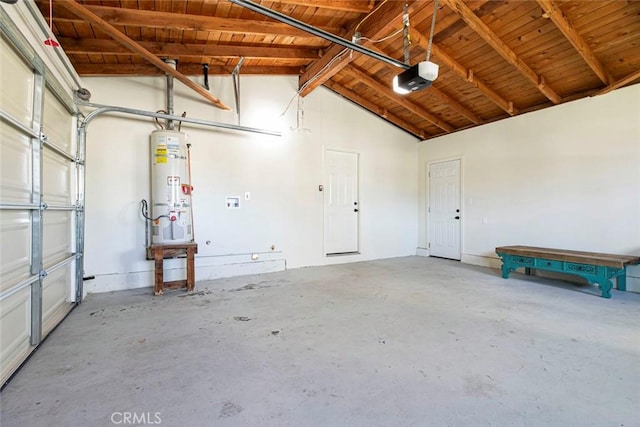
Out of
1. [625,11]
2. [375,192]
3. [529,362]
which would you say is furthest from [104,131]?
[625,11]

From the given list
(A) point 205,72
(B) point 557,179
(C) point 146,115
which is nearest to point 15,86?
(C) point 146,115

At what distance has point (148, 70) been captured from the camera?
4.05 m

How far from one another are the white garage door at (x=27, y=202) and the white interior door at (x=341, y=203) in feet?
13.0

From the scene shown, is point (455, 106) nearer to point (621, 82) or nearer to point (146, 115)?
point (621, 82)

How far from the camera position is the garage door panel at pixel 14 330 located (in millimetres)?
1859

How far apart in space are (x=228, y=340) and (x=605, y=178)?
533 cm

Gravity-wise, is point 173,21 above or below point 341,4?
below

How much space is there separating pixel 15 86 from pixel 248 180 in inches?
119

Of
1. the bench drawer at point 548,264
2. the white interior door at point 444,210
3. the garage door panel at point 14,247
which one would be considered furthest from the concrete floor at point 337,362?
the white interior door at point 444,210

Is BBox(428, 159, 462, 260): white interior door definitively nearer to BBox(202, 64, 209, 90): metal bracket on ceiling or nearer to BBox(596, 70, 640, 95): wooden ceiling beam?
BBox(596, 70, 640, 95): wooden ceiling beam

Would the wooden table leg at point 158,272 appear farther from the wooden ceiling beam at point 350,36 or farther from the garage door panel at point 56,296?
the wooden ceiling beam at point 350,36

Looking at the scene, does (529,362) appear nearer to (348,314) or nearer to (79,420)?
(348,314)

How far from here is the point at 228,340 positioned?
7.95ft

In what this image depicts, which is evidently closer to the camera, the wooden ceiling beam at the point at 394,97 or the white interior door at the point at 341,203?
the wooden ceiling beam at the point at 394,97
